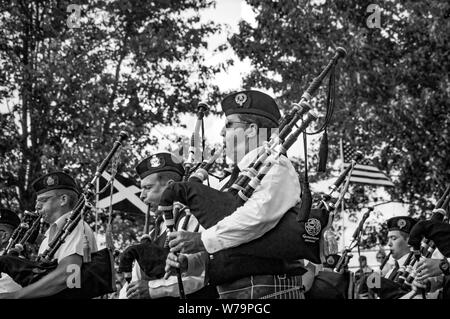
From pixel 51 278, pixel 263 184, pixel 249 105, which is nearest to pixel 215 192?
pixel 263 184

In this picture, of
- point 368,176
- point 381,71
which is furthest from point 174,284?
point 381,71

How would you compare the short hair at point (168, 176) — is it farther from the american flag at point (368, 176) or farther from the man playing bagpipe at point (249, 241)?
the american flag at point (368, 176)

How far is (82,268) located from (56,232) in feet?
2.06

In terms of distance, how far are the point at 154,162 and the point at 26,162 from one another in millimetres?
10008

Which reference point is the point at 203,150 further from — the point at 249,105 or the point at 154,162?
the point at 154,162

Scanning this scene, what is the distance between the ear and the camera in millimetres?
4643

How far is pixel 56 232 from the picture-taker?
6.20 meters

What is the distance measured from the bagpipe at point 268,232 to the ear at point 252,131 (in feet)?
1.10

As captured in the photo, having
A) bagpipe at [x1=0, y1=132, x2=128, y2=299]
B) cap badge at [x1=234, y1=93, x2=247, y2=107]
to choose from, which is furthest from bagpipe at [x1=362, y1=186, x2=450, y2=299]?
bagpipe at [x1=0, y1=132, x2=128, y2=299]

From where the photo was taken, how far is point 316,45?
16.8 metres

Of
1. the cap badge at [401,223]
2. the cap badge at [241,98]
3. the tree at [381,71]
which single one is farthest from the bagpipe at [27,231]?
the tree at [381,71]

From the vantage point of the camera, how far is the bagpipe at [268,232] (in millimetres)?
4000

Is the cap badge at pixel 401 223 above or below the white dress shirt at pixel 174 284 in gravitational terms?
above

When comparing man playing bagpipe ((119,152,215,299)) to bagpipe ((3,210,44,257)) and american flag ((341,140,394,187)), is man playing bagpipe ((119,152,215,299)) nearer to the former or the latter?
bagpipe ((3,210,44,257))
